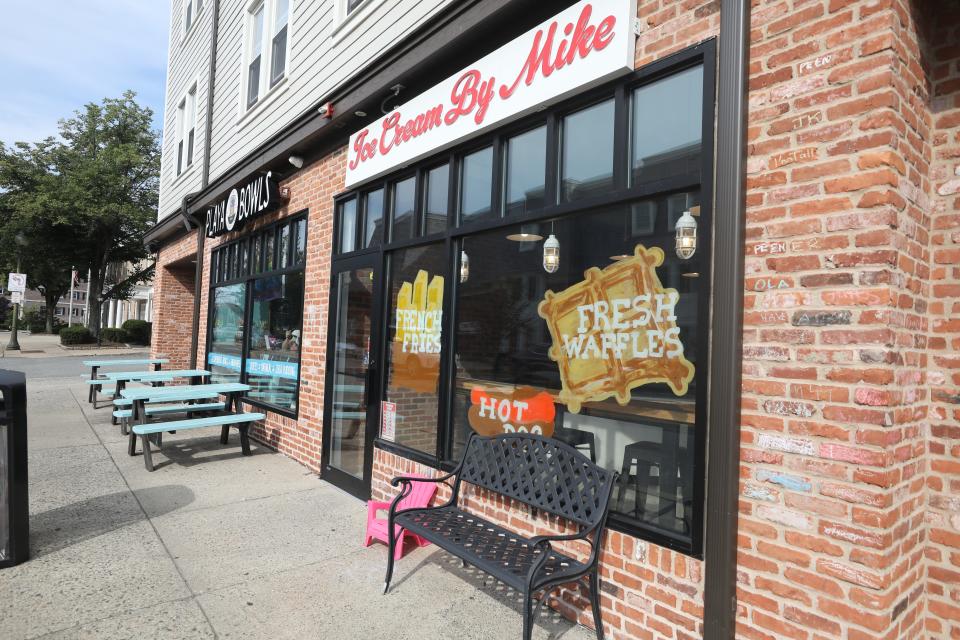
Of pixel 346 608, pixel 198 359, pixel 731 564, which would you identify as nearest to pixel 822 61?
pixel 731 564

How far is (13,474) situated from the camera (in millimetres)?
3586

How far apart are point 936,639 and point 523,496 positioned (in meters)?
1.98

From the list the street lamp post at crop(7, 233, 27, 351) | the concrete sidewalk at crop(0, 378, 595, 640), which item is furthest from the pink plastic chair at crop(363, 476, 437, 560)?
the street lamp post at crop(7, 233, 27, 351)

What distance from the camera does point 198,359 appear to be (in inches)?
406

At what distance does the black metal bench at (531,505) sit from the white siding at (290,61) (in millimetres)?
3700

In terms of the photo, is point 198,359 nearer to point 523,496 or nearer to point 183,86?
point 183,86

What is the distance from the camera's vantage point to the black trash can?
3.59m

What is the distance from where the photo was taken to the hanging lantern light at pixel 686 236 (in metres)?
2.84

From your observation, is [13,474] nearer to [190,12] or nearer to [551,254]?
[551,254]

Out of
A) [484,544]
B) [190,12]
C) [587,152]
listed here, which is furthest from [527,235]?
[190,12]

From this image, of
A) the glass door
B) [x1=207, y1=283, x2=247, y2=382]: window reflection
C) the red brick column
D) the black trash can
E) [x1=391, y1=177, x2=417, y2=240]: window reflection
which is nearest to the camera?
the red brick column

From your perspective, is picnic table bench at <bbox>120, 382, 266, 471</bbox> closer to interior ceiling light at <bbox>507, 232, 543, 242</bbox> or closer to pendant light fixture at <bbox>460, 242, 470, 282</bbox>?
pendant light fixture at <bbox>460, 242, 470, 282</bbox>

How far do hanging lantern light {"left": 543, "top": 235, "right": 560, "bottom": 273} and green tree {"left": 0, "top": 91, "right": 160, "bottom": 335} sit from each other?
30.6 meters

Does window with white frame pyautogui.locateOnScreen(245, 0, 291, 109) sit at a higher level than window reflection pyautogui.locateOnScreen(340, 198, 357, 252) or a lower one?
higher
